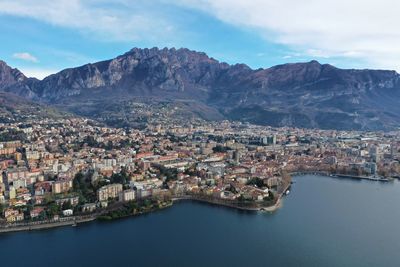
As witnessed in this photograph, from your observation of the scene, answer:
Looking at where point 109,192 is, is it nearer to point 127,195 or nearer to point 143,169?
point 127,195

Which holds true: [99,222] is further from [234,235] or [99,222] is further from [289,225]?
[289,225]

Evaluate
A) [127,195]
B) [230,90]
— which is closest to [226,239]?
[127,195]

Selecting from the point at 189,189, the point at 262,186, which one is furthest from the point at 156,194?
the point at 262,186

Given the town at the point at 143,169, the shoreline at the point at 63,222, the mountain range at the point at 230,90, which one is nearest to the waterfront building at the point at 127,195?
the town at the point at 143,169

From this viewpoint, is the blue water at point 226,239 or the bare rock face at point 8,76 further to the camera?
the bare rock face at point 8,76

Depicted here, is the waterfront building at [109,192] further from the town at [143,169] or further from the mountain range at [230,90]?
the mountain range at [230,90]

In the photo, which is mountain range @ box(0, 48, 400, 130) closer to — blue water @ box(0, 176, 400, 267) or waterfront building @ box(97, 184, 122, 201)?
waterfront building @ box(97, 184, 122, 201)

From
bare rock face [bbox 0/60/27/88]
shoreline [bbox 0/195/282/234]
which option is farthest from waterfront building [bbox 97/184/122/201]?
bare rock face [bbox 0/60/27/88]
